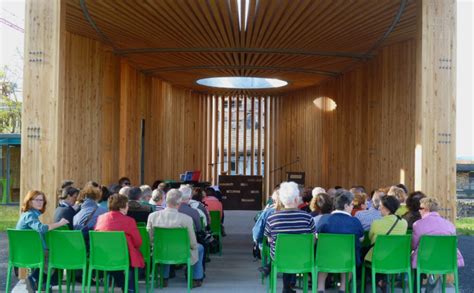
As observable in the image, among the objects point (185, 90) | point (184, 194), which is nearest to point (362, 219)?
point (184, 194)

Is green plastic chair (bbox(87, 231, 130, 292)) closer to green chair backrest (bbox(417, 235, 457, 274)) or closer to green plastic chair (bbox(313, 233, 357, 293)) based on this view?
green plastic chair (bbox(313, 233, 357, 293))

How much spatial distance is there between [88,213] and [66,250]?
622 millimetres

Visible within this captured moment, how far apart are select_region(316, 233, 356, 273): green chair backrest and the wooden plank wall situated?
6.46 metres

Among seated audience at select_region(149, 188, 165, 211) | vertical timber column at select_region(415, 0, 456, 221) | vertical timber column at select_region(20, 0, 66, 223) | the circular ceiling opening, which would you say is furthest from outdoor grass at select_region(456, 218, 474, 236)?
vertical timber column at select_region(20, 0, 66, 223)

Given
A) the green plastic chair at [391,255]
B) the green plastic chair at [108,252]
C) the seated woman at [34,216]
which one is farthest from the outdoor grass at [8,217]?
the green plastic chair at [391,255]

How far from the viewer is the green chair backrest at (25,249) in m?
5.23

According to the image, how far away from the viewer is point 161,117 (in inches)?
695

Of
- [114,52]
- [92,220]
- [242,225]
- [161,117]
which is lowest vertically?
[242,225]

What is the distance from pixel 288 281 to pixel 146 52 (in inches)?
345

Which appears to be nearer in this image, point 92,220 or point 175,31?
point 92,220

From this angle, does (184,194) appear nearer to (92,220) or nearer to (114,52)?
(92,220)

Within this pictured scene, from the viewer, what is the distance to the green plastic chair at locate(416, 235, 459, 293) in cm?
536

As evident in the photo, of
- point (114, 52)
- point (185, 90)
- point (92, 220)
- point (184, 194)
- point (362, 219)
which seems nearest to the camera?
point (92, 220)

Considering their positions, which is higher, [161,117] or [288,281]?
[161,117]
